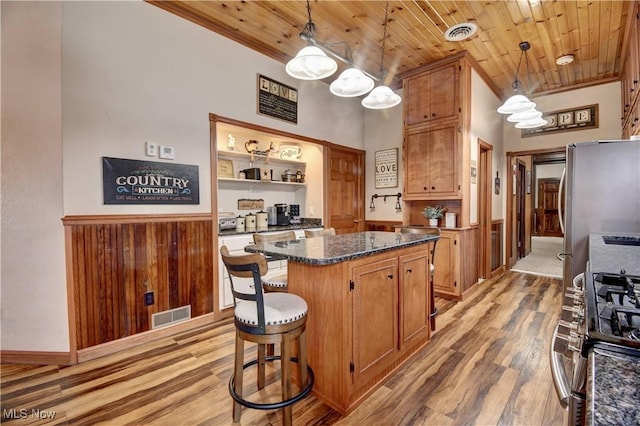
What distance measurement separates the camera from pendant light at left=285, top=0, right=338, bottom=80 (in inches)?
76.4

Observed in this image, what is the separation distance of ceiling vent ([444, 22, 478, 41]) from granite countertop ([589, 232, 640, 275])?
7.85 ft

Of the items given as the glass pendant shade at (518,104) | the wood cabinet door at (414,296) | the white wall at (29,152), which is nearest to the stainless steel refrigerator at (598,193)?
the glass pendant shade at (518,104)

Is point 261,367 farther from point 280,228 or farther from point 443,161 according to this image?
point 443,161

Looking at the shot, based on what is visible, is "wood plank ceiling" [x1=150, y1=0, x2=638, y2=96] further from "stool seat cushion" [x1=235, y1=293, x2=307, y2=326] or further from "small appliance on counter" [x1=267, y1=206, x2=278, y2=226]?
"stool seat cushion" [x1=235, y1=293, x2=307, y2=326]

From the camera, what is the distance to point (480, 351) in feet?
7.90

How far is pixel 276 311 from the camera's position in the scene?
1.50 m

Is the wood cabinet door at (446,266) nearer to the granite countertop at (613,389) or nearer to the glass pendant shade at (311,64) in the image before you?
the glass pendant shade at (311,64)

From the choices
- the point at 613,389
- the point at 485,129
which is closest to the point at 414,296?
the point at 613,389

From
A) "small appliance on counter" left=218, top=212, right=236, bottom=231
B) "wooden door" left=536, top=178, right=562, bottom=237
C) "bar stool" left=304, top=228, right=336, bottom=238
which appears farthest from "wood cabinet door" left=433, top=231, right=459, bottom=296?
"wooden door" left=536, top=178, right=562, bottom=237

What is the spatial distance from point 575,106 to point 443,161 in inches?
102

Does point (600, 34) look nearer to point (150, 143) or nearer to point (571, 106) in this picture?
point (571, 106)

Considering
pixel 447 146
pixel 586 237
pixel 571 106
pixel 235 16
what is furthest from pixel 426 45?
pixel 571 106

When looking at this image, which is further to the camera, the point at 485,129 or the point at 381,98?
the point at 485,129

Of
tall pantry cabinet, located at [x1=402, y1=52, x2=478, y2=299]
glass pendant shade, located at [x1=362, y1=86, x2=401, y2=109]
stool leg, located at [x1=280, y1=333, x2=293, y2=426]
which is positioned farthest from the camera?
tall pantry cabinet, located at [x1=402, y1=52, x2=478, y2=299]
